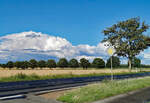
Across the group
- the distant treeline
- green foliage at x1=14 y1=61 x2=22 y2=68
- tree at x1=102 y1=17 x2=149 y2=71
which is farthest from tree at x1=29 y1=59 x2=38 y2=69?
tree at x1=102 y1=17 x2=149 y2=71

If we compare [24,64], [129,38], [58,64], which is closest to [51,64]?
[58,64]

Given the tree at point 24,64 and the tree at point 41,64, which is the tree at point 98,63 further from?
the tree at point 24,64

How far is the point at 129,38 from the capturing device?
116ft

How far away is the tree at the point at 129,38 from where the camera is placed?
34.3m

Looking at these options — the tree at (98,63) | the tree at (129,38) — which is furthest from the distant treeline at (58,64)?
the tree at (129,38)

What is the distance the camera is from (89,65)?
368 ft

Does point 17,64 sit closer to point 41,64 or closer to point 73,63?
point 41,64

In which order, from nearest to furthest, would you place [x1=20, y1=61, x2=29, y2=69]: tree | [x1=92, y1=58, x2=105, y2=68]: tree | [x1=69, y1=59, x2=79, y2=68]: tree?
[x1=20, y1=61, x2=29, y2=69]: tree → [x1=92, y1=58, x2=105, y2=68]: tree → [x1=69, y1=59, x2=79, y2=68]: tree

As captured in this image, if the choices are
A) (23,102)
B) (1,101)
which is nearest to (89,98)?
(23,102)

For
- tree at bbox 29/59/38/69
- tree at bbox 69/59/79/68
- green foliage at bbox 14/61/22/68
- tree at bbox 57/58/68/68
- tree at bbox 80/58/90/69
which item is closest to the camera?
green foliage at bbox 14/61/22/68

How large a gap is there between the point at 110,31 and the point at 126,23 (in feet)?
12.0

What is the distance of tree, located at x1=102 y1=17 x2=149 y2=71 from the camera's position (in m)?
34.3

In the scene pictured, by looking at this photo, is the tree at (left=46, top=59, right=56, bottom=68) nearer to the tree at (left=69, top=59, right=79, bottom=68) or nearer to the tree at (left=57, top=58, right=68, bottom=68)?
the tree at (left=57, top=58, right=68, bottom=68)

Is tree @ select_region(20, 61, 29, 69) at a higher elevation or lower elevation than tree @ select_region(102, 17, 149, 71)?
lower
